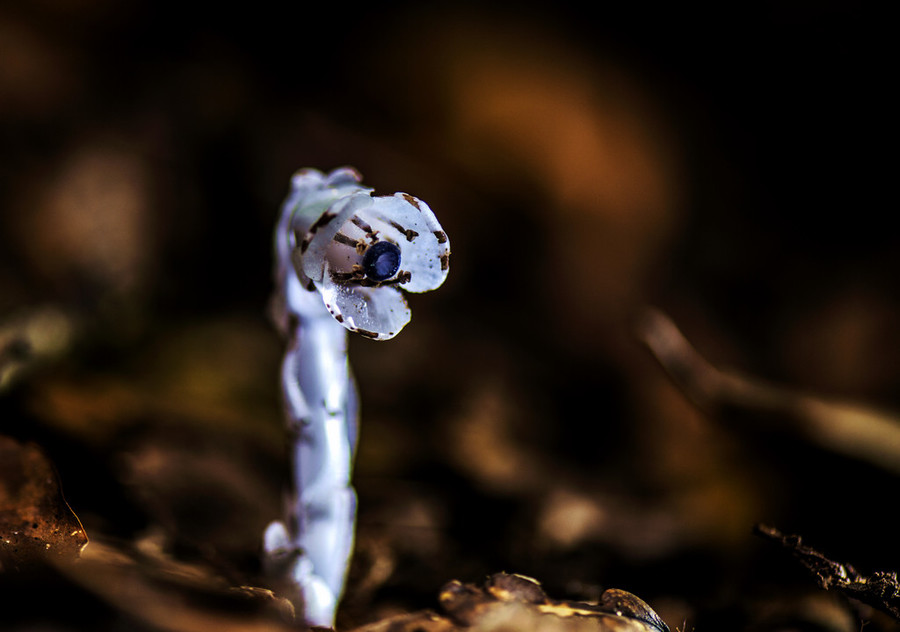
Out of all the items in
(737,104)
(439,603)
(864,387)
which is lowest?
(439,603)

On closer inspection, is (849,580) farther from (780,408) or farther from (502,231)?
(502,231)

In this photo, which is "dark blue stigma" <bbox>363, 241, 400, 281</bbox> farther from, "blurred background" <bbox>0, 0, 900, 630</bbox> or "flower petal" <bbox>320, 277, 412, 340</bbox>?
"blurred background" <bbox>0, 0, 900, 630</bbox>

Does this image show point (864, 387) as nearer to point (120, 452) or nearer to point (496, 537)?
point (496, 537)

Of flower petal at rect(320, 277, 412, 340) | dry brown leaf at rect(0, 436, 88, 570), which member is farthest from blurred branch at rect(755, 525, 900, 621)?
dry brown leaf at rect(0, 436, 88, 570)

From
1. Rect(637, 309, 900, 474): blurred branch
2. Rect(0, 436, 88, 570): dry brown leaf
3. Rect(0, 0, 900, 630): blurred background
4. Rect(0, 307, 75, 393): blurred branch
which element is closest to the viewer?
Rect(0, 436, 88, 570): dry brown leaf

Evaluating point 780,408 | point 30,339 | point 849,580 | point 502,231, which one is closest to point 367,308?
point 849,580

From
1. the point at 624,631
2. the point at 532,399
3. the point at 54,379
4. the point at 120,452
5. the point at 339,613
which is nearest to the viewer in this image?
the point at 624,631

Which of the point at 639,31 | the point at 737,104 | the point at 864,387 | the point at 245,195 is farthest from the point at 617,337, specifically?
the point at 245,195
